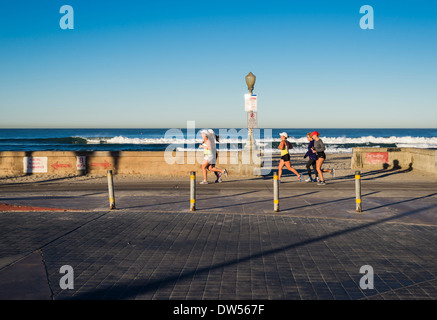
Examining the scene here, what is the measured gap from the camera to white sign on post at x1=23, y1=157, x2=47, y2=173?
55.7ft

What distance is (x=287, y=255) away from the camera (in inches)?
233

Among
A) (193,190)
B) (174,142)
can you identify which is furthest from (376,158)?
(174,142)

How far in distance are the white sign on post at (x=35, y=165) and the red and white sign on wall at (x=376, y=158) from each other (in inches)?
593

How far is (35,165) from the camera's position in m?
17.0

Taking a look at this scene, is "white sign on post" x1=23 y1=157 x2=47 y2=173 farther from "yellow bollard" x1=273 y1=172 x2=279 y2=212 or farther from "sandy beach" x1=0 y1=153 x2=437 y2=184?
"yellow bollard" x1=273 y1=172 x2=279 y2=212

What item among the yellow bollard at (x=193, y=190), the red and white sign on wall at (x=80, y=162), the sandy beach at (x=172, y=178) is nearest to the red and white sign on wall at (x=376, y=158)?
the sandy beach at (x=172, y=178)

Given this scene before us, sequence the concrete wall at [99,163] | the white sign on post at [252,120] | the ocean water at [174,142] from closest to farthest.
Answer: the white sign on post at [252,120] < the concrete wall at [99,163] < the ocean water at [174,142]

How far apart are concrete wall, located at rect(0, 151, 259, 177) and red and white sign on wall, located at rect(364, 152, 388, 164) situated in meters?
8.26

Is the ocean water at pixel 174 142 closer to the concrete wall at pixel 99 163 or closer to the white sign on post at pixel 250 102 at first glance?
the concrete wall at pixel 99 163

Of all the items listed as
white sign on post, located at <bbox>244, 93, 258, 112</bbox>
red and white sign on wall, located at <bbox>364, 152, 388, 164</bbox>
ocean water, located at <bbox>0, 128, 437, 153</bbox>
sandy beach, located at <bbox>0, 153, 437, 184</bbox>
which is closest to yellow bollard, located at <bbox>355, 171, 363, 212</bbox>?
sandy beach, located at <bbox>0, 153, 437, 184</bbox>

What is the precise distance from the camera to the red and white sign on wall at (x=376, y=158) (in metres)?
18.6

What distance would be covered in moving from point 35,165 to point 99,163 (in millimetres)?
2850

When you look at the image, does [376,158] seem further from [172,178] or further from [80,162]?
[80,162]
